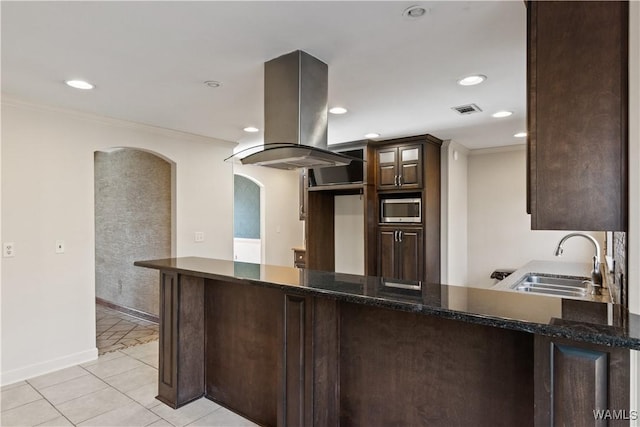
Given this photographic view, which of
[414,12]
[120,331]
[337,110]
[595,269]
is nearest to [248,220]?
[120,331]

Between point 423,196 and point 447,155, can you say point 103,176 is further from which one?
point 447,155

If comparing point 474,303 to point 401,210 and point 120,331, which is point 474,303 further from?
point 120,331

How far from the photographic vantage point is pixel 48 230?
326 centimetres

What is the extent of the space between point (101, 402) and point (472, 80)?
3516 millimetres

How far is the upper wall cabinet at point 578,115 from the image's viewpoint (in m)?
1.30

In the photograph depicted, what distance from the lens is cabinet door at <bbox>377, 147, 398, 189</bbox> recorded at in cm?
472

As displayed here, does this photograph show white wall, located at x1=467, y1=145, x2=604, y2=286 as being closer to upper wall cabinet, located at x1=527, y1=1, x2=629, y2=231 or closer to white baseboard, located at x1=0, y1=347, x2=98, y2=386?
upper wall cabinet, located at x1=527, y1=1, x2=629, y2=231

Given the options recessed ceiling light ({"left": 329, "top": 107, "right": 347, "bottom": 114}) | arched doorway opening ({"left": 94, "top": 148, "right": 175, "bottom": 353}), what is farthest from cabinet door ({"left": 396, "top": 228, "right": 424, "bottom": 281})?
arched doorway opening ({"left": 94, "top": 148, "right": 175, "bottom": 353})

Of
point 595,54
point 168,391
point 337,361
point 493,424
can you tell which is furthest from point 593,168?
point 168,391

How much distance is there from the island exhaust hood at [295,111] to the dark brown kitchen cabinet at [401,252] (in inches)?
99.6

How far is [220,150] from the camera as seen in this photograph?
15.5 feet

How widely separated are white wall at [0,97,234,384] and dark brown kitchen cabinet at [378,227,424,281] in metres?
3.11

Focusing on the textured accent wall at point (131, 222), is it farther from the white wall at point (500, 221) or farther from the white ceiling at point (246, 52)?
the white wall at point (500, 221)

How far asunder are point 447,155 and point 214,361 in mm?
3708
